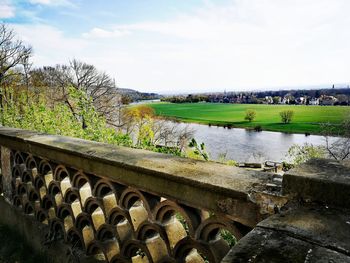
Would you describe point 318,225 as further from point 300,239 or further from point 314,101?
point 314,101

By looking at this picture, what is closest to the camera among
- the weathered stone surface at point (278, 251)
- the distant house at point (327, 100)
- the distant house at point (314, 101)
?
the weathered stone surface at point (278, 251)

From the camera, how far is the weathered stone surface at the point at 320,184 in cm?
137

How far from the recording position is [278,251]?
1.12 metres

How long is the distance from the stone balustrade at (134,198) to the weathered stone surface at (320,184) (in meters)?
0.09

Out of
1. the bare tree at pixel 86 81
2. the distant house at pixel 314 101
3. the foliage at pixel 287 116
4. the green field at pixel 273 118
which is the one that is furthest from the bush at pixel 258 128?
the bare tree at pixel 86 81

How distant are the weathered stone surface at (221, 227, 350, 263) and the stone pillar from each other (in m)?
3.53

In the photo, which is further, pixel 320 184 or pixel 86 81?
pixel 86 81

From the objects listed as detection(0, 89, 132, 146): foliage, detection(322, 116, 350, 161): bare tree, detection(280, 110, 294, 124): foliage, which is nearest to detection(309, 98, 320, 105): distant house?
detection(280, 110, 294, 124): foliage

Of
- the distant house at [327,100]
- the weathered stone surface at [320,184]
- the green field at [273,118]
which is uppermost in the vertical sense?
the distant house at [327,100]

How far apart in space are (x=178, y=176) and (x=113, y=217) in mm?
899

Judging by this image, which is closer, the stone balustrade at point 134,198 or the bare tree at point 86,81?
the stone balustrade at point 134,198

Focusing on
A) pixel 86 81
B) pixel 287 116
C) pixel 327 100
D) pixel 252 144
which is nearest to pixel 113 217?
pixel 86 81

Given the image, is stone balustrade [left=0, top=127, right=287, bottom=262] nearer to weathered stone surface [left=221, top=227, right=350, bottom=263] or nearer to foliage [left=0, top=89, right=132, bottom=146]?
weathered stone surface [left=221, top=227, right=350, bottom=263]

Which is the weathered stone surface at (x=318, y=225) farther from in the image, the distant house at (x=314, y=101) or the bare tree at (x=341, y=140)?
the distant house at (x=314, y=101)
